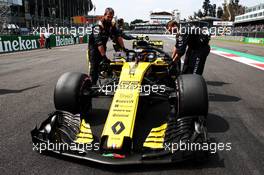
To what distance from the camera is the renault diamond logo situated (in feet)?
10.1

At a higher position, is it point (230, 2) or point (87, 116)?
point (230, 2)

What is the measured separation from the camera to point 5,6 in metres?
23.4

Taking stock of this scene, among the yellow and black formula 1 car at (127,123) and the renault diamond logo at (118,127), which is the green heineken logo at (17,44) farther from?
the renault diamond logo at (118,127)

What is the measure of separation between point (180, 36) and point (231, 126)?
83.7 inches

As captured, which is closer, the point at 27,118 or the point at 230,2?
the point at 27,118

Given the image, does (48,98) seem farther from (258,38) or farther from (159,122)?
(258,38)

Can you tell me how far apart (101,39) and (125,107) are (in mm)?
2825

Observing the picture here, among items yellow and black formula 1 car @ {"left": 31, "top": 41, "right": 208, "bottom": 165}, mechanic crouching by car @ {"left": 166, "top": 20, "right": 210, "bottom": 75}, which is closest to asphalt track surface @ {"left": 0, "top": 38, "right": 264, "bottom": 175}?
yellow and black formula 1 car @ {"left": 31, "top": 41, "right": 208, "bottom": 165}

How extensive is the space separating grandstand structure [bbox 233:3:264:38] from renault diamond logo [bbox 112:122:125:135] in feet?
106

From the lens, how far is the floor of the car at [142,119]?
3.66 meters

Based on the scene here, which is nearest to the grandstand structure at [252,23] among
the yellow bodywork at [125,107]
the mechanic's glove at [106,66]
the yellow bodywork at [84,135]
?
the mechanic's glove at [106,66]

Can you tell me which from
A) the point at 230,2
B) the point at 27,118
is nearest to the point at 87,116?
the point at 27,118

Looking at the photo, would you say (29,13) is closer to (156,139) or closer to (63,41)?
(63,41)

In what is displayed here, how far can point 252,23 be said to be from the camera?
7006cm
